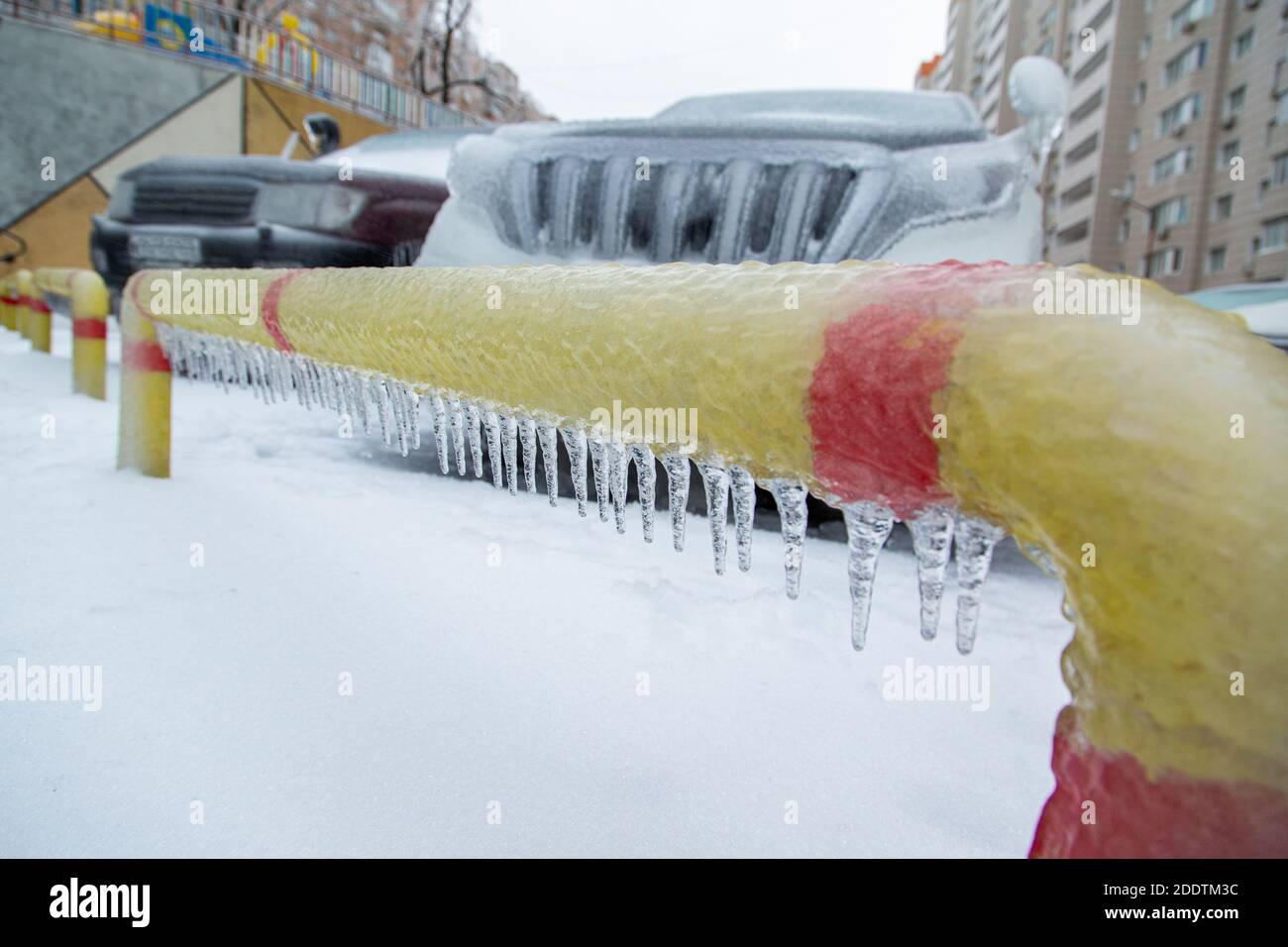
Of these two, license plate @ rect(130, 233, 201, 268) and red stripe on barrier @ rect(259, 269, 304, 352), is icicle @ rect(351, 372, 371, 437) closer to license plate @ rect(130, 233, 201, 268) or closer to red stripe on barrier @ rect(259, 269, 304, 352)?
red stripe on barrier @ rect(259, 269, 304, 352)

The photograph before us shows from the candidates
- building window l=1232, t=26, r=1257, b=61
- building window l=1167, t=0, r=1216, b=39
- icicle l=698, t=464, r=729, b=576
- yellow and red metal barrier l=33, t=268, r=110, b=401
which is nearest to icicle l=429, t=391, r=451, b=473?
icicle l=698, t=464, r=729, b=576

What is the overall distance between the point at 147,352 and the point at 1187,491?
2128mm

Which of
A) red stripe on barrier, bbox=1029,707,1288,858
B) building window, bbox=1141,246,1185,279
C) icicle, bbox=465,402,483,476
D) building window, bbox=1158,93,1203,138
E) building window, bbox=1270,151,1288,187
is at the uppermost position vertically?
building window, bbox=1158,93,1203,138

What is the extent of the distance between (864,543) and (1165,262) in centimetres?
2424

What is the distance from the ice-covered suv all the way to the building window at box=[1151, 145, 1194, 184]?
2114 cm

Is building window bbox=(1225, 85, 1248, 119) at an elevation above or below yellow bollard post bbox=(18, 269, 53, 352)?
above

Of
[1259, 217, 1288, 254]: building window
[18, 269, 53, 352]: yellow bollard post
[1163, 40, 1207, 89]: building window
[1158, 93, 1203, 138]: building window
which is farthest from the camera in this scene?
[1158, 93, 1203, 138]: building window

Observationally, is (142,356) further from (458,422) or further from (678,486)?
(678,486)

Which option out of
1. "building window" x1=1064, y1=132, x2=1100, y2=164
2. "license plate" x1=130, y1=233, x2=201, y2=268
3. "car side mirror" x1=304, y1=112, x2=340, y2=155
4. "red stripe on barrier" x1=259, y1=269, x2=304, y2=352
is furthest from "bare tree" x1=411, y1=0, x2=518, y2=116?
"building window" x1=1064, y1=132, x2=1100, y2=164

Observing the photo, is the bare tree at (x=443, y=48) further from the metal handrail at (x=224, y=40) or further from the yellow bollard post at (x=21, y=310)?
the yellow bollard post at (x=21, y=310)

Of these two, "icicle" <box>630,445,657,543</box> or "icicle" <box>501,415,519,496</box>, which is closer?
"icicle" <box>630,445,657,543</box>

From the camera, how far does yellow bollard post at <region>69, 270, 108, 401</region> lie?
277 centimetres

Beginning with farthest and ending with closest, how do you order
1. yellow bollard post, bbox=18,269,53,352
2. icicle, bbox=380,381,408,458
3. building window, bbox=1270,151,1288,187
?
building window, bbox=1270,151,1288,187 → yellow bollard post, bbox=18,269,53,352 → icicle, bbox=380,381,408,458

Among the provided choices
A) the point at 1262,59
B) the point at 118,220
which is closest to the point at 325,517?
the point at 118,220
